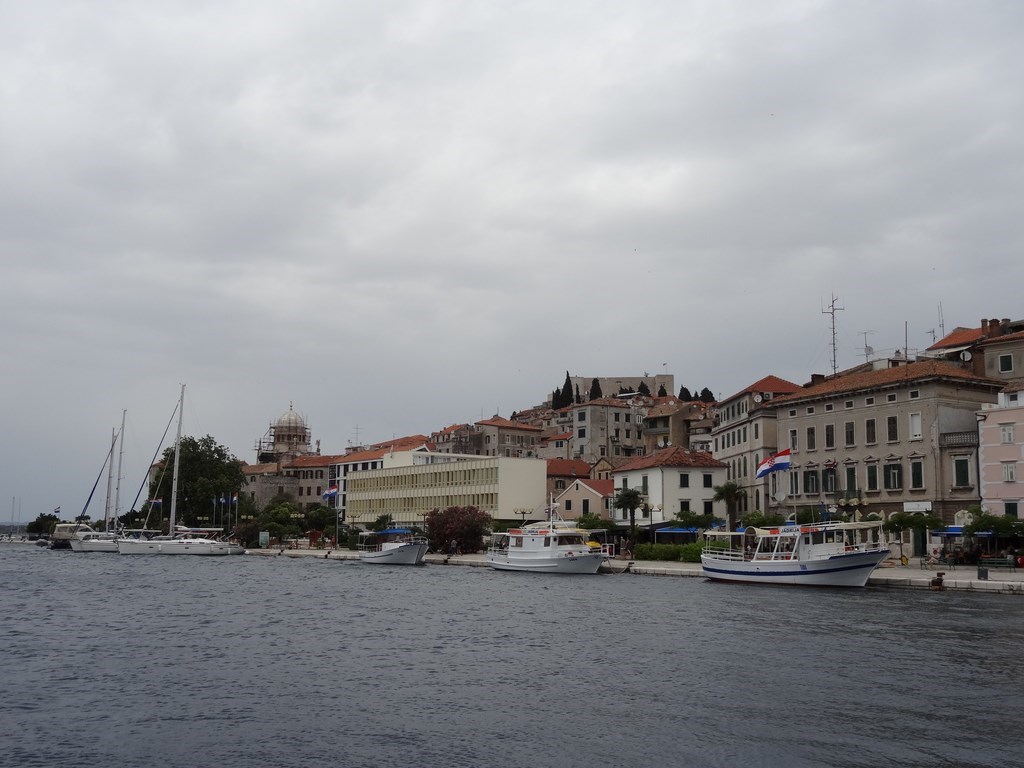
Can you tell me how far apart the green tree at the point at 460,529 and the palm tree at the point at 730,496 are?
28519 mm

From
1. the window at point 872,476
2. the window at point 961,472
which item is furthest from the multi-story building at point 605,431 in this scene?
the window at point 961,472

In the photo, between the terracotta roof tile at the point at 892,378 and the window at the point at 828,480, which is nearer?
the terracotta roof tile at the point at 892,378

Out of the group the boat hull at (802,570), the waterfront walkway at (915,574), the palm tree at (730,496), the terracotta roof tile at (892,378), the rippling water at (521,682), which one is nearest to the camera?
the rippling water at (521,682)

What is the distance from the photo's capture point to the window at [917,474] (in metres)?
67.4

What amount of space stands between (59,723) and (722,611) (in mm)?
28593

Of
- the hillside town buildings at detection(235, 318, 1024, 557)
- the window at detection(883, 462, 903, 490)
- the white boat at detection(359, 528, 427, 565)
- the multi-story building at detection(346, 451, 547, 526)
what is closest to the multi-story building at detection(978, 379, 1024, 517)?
the hillside town buildings at detection(235, 318, 1024, 557)

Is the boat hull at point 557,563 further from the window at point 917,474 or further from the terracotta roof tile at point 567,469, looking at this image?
the terracotta roof tile at point 567,469

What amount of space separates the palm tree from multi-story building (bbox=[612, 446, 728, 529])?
677 cm

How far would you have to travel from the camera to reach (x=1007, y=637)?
1305 inches

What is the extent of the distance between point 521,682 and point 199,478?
12157 cm

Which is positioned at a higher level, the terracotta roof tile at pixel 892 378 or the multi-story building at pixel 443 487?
the terracotta roof tile at pixel 892 378

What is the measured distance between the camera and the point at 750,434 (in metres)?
87.0

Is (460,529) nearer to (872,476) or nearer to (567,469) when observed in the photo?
(567,469)

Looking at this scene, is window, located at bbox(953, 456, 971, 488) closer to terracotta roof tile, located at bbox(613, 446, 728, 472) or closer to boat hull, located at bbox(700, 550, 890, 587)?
boat hull, located at bbox(700, 550, 890, 587)
